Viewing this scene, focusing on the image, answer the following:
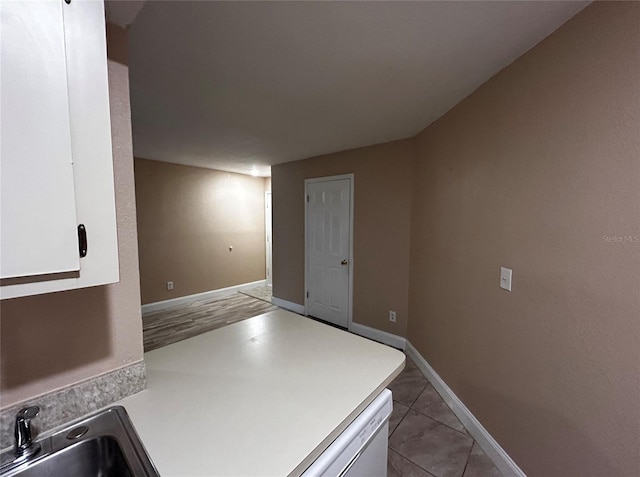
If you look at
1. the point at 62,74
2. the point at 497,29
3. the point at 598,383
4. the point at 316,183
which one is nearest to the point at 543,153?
the point at 497,29

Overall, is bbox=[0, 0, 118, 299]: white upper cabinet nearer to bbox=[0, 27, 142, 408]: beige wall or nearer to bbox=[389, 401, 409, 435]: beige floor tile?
bbox=[0, 27, 142, 408]: beige wall

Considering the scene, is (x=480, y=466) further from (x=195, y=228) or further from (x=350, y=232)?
(x=195, y=228)

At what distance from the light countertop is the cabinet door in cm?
52

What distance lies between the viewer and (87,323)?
0.82 metres

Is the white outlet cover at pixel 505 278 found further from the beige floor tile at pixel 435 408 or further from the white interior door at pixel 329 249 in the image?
the white interior door at pixel 329 249

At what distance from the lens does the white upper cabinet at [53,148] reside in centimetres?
50

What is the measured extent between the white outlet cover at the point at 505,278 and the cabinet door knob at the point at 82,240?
1.76 meters

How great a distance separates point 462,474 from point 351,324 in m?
1.97

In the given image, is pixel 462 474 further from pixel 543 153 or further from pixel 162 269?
pixel 162 269

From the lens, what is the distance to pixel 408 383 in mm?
2375

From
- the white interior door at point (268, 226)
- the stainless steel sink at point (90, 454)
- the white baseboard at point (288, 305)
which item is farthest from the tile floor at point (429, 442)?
the white interior door at point (268, 226)

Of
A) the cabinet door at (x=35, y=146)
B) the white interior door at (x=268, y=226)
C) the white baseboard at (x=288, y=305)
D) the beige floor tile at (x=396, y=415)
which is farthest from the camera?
the white interior door at (x=268, y=226)

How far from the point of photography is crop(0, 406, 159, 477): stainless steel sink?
65 centimetres

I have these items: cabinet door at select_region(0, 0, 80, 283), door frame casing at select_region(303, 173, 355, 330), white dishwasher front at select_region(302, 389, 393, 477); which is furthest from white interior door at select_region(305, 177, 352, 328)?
cabinet door at select_region(0, 0, 80, 283)
